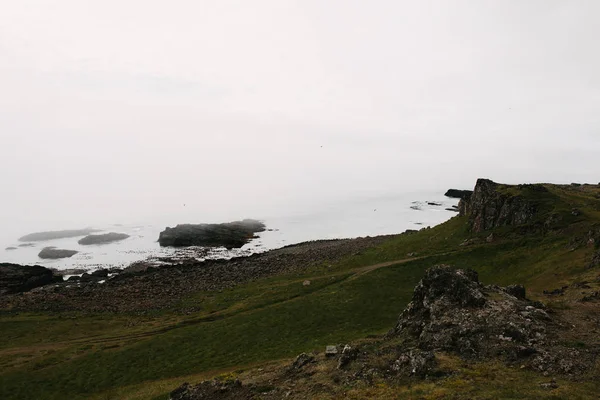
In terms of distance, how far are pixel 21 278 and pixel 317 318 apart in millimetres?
100017

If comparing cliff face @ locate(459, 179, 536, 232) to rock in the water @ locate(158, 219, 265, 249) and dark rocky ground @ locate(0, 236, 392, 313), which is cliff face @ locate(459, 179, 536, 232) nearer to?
dark rocky ground @ locate(0, 236, 392, 313)

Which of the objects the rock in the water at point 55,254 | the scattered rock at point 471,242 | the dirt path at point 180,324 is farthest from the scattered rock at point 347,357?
the rock in the water at point 55,254

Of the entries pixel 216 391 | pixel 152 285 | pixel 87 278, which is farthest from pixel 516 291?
pixel 87 278

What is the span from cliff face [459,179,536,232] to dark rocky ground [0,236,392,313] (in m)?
36.6

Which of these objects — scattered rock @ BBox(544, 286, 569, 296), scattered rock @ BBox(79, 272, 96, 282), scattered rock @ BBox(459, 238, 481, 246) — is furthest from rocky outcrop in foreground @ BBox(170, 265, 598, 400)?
scattered rock @ BBox(79, 272, 96, 282)

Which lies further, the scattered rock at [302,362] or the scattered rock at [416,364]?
the scattered rock at [302,362]

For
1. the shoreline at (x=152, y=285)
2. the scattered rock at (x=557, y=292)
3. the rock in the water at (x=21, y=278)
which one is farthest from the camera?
the rock in the water at (x=21, y=278)

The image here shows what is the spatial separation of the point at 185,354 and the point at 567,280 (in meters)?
51.3

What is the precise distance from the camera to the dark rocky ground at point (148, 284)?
7531 centimetres

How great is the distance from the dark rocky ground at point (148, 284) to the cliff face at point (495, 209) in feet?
120

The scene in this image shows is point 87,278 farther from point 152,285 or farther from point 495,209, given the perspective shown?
point 495,209

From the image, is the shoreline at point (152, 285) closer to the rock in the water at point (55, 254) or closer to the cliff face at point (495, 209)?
the cliff face at point (495, 209)

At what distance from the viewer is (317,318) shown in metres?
53.5

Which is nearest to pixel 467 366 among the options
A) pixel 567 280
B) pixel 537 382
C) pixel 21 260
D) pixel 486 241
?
pixel 537 382
